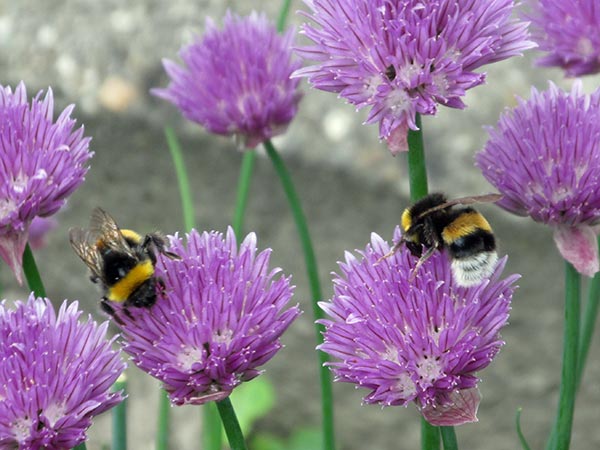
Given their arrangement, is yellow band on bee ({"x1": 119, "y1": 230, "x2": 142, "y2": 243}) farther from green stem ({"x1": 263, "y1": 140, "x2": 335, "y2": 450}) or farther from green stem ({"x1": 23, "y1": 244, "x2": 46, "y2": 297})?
green stem ({"x1": 263, "y1": 140, "x2": 335, "y2": 450})

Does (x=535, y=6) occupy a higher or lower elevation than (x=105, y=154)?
lower

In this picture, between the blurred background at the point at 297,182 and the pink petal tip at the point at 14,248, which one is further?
the blurred background at the point at 297,182

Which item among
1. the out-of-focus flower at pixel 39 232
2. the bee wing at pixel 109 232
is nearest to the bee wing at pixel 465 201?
the bee wing at pixel 109 232

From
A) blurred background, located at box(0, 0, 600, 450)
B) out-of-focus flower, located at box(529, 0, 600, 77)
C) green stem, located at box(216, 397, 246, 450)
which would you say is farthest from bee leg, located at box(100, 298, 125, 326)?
blurred background, located at box(0, 0, 600, 450)

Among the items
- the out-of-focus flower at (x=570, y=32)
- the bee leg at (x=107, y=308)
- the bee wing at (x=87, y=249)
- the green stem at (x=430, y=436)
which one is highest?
the out-of-focus flower at (x=570, y=32)

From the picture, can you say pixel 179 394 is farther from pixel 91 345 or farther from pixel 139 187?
pixel 139 187

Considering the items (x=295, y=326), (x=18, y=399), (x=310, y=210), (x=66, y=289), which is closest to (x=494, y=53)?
(x=18, y=399)

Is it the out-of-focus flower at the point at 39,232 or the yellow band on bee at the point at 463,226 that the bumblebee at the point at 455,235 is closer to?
the yellow band on bee at the point at 463,226
